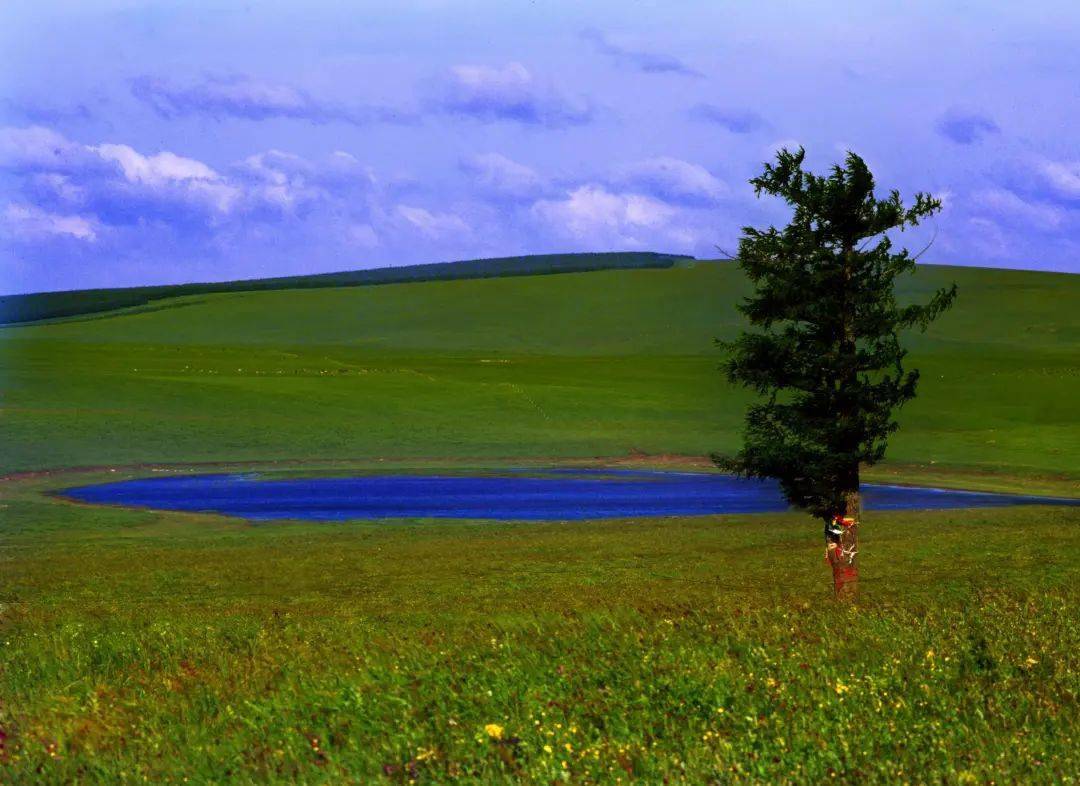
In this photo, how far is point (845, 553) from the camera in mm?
25344

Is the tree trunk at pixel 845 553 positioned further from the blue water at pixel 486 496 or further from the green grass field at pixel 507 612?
the blue water at pixel 486 496

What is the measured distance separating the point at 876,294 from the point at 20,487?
37942 millimetres

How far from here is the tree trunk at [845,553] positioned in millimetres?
24844

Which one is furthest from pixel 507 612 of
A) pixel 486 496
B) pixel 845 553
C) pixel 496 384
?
pixel 496 384

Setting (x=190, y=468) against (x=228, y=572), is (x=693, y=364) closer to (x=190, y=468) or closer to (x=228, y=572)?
(x=190, y=468)

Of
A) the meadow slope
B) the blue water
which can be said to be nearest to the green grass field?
the meadow slope

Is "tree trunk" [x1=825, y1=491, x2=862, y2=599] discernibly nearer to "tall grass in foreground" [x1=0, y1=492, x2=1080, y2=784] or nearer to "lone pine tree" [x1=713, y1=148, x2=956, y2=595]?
"lone pine tree" [x1=713, y1=148, x2=956, y2=595]

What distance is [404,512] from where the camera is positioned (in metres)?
45.4

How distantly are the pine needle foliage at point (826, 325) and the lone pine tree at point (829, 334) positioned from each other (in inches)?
0.8

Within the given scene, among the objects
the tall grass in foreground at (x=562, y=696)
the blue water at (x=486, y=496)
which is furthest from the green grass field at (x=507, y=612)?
the blue water at (x=486, y=496)

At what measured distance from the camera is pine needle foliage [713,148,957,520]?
83.3 ft

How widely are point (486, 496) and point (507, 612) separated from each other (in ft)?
103

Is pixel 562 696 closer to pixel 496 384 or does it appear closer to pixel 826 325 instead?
pixel 826 325

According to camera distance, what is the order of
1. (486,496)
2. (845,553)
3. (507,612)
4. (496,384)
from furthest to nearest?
(496,384) < (486,496) < (845,553) < (507,612)
